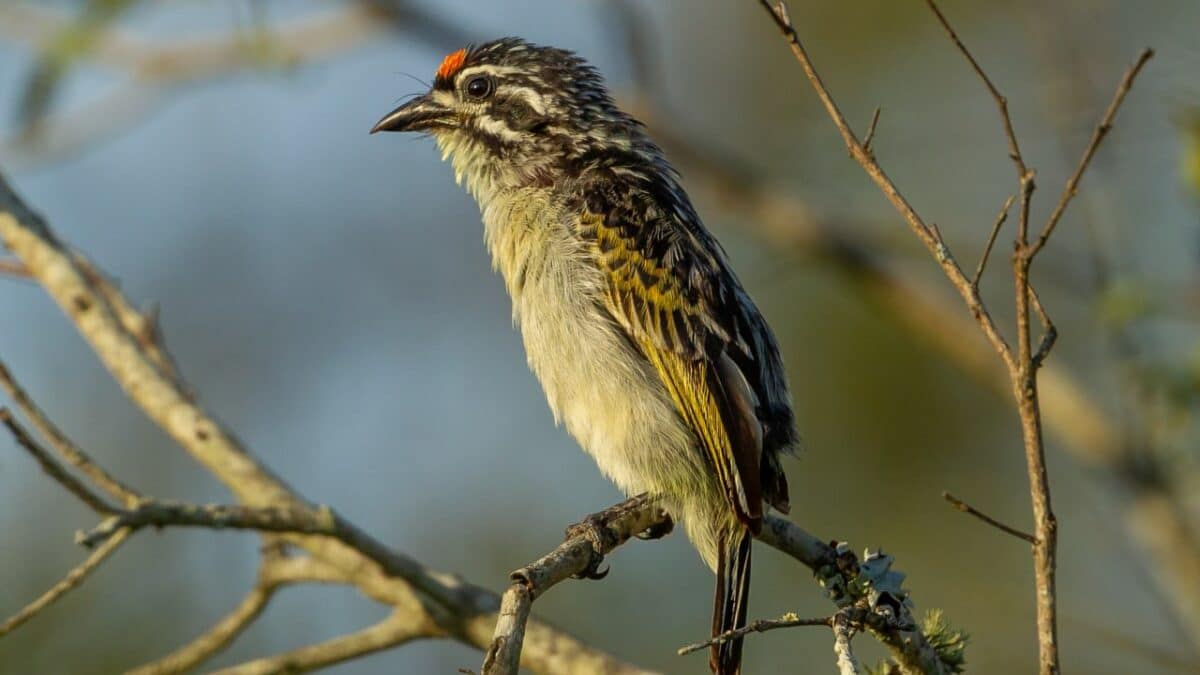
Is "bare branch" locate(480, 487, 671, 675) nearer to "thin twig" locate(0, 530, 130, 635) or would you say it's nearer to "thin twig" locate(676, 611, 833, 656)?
"thin twig" locate(676, 611, 833, 656)

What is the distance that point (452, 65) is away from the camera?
567cm

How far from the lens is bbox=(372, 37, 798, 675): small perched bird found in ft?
14.5

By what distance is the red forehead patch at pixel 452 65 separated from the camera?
5.65 metres

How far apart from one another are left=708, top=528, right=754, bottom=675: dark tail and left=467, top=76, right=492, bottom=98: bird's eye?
2023mm

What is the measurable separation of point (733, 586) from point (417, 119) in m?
2.24

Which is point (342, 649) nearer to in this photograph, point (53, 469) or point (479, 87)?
point (53, 469)

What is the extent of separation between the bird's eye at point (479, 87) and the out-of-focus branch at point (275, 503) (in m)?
1.49

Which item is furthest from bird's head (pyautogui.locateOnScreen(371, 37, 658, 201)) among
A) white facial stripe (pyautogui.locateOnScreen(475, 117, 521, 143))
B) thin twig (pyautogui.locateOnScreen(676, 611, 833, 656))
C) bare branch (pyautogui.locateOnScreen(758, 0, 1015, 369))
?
thin twig (pyautogui.locateOnScreen(676, 611, 833, 656))

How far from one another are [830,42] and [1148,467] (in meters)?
6.73

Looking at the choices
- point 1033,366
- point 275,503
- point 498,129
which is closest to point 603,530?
point 275,503

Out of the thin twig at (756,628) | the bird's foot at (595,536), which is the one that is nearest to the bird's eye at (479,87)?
the bird's foot at (595,536)

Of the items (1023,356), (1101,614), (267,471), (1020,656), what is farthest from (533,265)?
(1101,614)

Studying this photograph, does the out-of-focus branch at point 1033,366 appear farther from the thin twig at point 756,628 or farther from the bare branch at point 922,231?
the thin twig at point 756,628

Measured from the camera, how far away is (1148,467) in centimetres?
688
